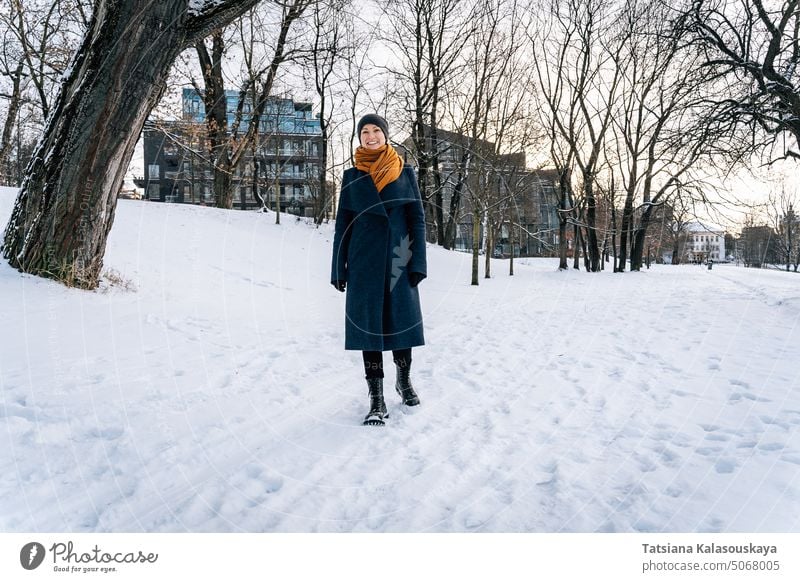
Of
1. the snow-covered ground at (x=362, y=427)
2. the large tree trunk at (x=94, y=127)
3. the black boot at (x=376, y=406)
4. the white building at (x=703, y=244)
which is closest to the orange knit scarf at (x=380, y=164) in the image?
the black boot at (x=376, y=406)

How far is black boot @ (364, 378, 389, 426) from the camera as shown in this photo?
2.52 metres

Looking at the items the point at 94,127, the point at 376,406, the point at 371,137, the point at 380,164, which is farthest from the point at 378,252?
the point at 94,127

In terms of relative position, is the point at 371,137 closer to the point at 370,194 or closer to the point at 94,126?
the point at 370,194

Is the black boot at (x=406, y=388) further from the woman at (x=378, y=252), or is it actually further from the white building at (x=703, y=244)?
the white building at (x=703, y=244)

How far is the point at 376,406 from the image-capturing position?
101 inches

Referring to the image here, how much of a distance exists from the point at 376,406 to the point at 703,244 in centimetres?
9741

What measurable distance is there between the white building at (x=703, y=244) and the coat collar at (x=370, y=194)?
9259 mm

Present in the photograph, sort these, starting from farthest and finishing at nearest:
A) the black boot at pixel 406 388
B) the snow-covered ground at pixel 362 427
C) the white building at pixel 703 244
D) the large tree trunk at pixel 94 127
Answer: the white building at pixel 703 244 < the large tree trunk at pixel 94 127 < the black boot at pixel 406 388 < the snow-covered ground at pixel 362 427

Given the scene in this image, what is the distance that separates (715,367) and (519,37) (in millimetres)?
15291

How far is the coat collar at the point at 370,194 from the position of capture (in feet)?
8.11

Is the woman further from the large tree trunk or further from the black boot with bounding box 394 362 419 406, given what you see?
the large tree trunk

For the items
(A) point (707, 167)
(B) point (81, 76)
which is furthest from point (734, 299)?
(B) point (81, 76)
